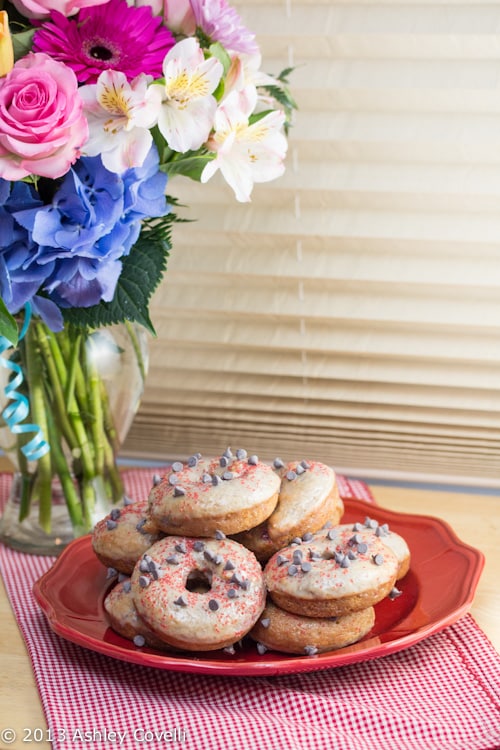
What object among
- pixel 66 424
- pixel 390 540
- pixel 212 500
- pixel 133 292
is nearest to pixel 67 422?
pixel 66 424

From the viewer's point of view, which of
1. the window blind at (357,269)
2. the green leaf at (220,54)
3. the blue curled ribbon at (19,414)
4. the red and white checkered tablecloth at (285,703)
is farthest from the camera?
the window blind at (357,269)

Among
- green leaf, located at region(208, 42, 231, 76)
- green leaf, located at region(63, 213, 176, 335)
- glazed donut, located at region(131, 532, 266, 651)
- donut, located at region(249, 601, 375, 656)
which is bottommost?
donut, located at region(249, 601, 375, 656)

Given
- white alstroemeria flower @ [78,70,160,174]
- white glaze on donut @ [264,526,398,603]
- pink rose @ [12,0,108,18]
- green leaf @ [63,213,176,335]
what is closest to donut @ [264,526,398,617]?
white glaze on donut @ [264,526,398,603]

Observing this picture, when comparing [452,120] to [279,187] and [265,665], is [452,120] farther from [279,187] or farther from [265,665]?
[265,665]

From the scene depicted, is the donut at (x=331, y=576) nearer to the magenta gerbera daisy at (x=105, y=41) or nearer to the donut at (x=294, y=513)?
the donut at (x=294, y=513)

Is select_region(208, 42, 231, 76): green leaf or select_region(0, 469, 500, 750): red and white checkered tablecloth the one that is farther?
select_region(208, 42, 231, 76): green leaf

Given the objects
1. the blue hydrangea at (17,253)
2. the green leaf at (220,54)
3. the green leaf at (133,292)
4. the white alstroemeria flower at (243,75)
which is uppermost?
the green leaf at (220,54)

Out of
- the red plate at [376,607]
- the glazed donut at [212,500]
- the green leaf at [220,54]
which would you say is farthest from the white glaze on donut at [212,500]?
the green leaf at [220,54]

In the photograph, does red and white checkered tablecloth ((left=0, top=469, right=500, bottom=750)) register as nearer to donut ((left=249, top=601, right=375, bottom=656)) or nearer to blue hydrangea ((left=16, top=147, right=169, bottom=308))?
donut ((left=249, top=601, right=375, bottom=656))
